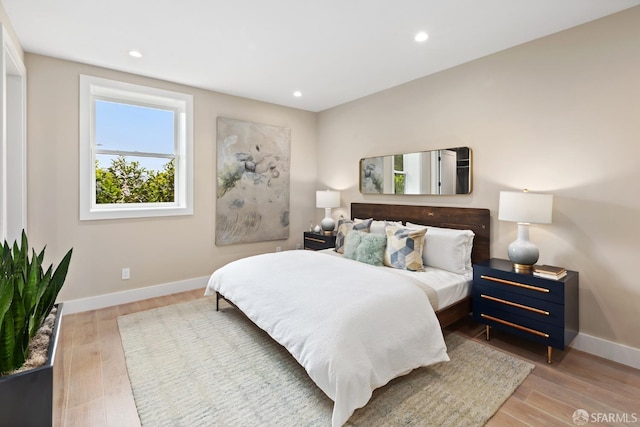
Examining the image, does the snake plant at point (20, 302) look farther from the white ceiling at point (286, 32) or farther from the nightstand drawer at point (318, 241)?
the nightstand drawer at point (318, 241)

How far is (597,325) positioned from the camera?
246cm

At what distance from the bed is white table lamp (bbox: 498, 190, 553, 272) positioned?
18.6 inches

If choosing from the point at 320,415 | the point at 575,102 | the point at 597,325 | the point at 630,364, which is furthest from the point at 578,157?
the point at 320,415

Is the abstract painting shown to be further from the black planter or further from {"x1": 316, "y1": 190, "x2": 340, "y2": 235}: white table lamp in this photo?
the black planter

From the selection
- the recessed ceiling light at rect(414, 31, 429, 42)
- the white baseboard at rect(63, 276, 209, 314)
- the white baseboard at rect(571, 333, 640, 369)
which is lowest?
the white baseboard at rect(571, 333, 640, 369)

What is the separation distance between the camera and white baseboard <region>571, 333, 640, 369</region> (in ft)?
7.54

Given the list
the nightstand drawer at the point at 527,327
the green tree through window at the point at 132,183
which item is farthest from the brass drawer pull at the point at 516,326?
the green tree through window at the point at 132,183

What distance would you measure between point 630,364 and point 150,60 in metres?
4.87

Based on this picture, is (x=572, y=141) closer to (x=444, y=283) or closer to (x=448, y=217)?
(x=448, y=217)

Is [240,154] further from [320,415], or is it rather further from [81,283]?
[320,415]

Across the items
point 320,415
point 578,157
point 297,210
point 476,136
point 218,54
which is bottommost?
point 320,415

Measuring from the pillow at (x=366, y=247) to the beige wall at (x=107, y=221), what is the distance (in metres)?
1.80

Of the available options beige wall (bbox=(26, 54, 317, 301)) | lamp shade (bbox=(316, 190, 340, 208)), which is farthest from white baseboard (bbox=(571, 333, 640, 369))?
beige wall (bbox=(26, 54, 317, 301))

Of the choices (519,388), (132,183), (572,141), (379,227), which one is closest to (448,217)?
(379,227)
